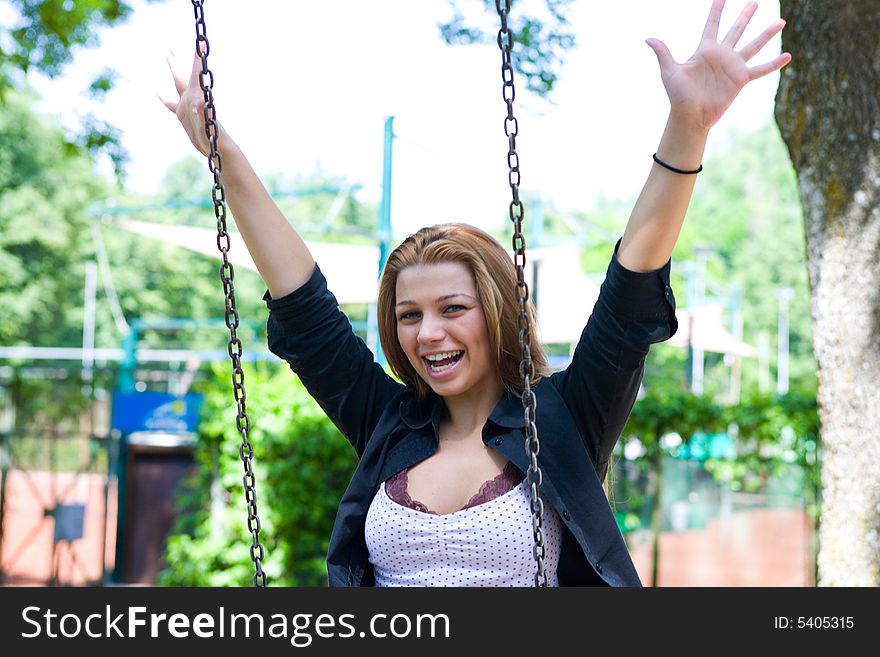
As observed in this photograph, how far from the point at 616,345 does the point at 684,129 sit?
14.8 inches

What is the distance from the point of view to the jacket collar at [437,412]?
6.11 feet

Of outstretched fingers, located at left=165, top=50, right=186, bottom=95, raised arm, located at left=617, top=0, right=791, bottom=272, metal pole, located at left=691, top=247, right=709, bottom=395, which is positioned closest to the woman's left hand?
raised arm, located at left=617, top=0, right=791, bottom=272

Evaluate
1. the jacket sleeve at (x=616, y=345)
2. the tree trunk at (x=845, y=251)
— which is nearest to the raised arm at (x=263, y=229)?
the jacket sleeve at (x=616, y=345)

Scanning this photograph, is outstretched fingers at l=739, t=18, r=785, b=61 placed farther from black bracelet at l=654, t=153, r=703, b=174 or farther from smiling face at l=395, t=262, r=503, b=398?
smiling face at l=395, t=262, r=503, b=398

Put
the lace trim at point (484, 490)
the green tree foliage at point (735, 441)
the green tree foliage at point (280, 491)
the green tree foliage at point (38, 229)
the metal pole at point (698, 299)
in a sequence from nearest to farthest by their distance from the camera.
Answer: the lace trim at point (484, 490), the green tree foliage at point (735, 441), the green tree foliage at point (280, 491), the metal pole at point (698, 299), the green tree foliage at point (38, 229)

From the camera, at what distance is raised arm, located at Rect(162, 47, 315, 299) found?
6.42 ft

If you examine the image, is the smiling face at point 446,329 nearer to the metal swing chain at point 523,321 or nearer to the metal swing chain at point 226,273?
the metal swing chain at point 523,321

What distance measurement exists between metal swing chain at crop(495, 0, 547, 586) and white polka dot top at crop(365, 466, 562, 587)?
5 centimetres

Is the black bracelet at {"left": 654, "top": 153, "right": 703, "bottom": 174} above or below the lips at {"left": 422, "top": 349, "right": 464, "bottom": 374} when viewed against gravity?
→ above

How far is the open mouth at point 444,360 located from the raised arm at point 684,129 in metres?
0.35

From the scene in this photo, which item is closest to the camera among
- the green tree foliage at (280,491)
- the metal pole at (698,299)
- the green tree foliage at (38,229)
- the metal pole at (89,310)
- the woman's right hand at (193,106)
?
the woman's right hand at (193,106)

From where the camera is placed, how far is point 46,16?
654 centimetres

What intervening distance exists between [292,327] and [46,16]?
544 cm
